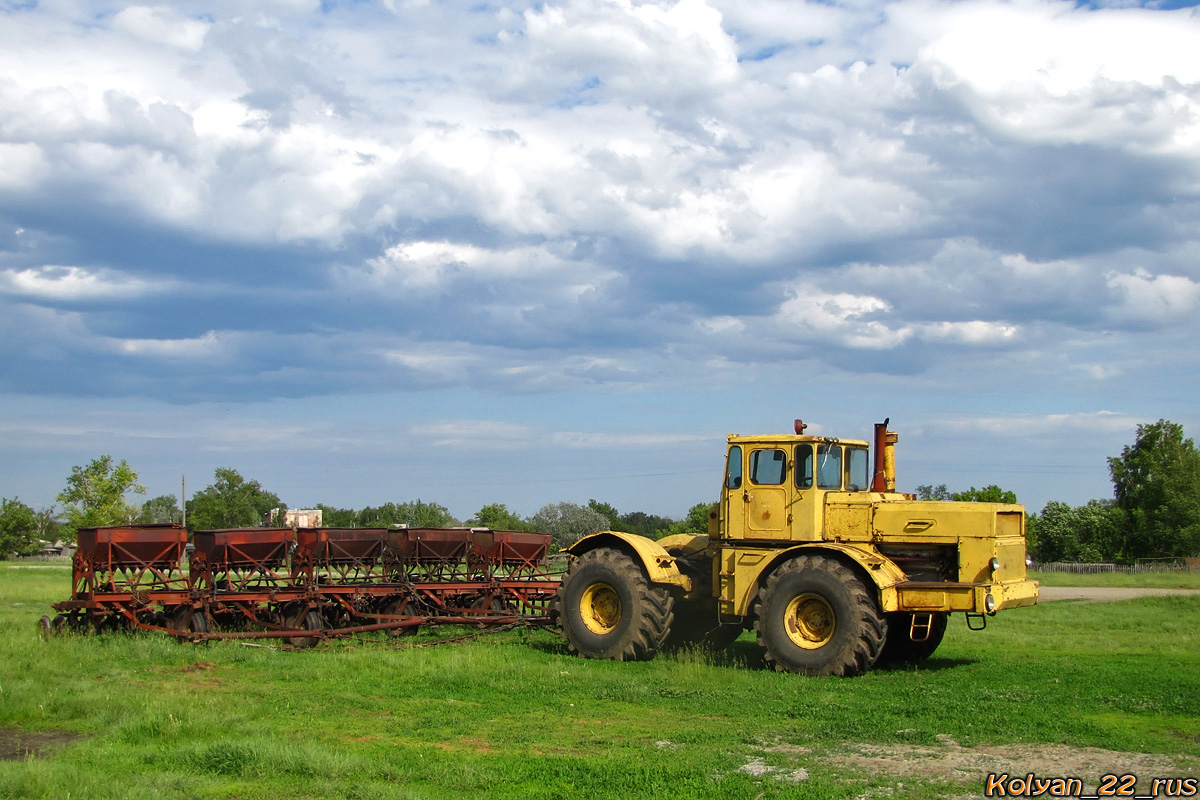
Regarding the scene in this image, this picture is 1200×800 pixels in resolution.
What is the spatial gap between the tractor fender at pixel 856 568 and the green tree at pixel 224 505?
280 feet

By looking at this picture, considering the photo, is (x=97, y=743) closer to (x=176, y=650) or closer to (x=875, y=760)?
(x=176, y=650)

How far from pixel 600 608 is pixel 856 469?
4559 mm

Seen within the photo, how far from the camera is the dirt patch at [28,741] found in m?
9.31

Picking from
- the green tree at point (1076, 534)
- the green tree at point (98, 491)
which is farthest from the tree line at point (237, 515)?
the green tree at point (1076, 534)

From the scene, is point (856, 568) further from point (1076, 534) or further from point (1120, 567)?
point (1076, 534)

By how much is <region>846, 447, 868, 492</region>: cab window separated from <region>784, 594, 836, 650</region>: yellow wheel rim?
2.03 metres

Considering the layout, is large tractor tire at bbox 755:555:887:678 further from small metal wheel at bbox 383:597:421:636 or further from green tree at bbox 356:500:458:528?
green tree at bbox 356:500:458:528

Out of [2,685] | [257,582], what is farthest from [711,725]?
[257,582]

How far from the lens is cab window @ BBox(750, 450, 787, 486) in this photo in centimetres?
1487

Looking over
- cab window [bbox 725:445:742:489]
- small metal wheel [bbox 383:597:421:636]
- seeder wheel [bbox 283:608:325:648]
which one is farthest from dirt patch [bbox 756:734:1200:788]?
small metal wheel [bbox 383:597:421:636]

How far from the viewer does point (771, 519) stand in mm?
14820

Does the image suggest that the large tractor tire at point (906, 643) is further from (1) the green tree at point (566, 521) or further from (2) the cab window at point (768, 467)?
(1) the green tree at point (566, 521)

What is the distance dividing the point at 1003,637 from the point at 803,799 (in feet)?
42.2

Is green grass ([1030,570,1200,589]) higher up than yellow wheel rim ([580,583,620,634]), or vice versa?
yellow wheel rim ([580,583,620,634])
